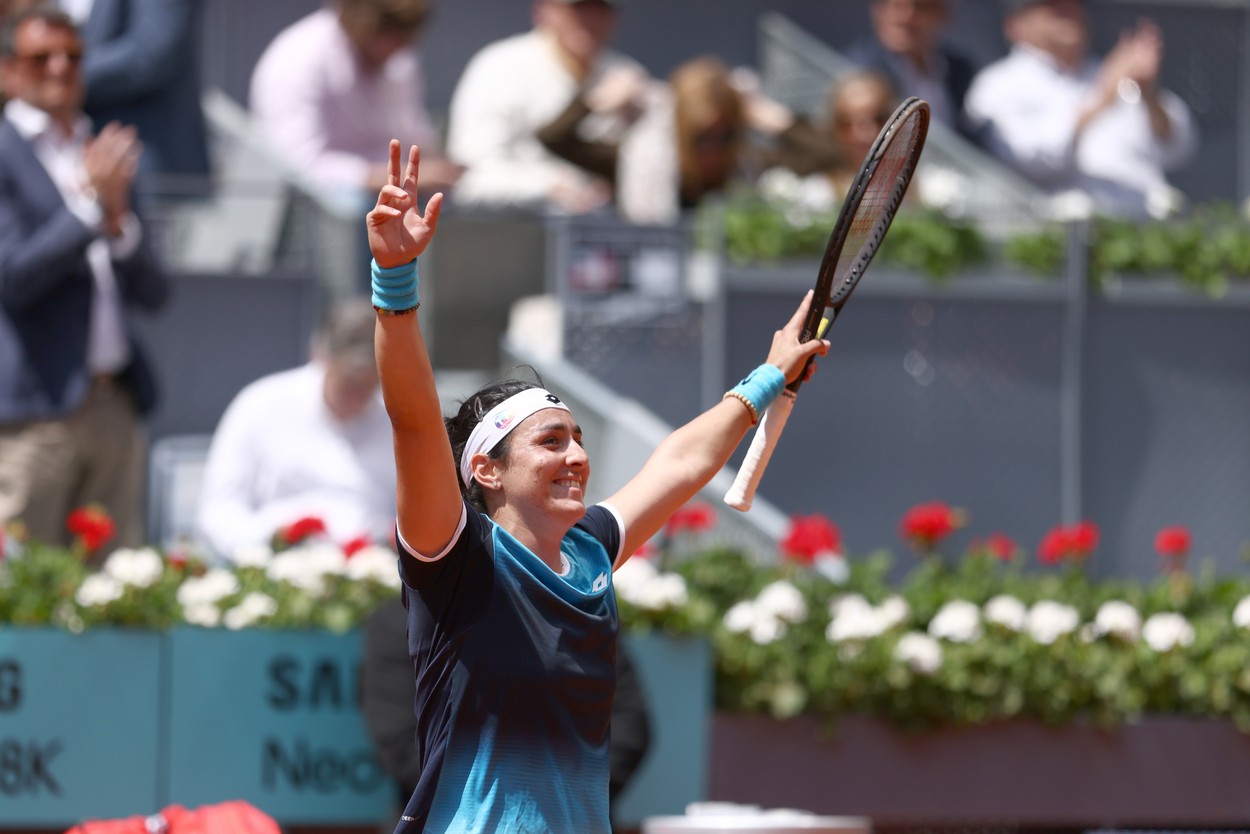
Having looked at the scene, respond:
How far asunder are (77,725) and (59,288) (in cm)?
170

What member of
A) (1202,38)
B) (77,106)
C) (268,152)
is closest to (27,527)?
(77,106)

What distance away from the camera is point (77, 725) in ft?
18.2

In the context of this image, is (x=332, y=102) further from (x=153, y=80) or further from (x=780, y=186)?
(x=780, y=186)

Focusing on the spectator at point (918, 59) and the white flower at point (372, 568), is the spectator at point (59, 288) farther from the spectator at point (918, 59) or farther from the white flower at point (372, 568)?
the spectator at point (918, 59)

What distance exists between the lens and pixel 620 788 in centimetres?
534

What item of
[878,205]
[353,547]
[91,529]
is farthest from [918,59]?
[878,205]

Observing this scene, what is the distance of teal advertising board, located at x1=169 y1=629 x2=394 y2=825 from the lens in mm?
5613

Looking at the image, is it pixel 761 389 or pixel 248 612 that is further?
pixel 248 612

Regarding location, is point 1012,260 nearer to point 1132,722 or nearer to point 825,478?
point 825,478

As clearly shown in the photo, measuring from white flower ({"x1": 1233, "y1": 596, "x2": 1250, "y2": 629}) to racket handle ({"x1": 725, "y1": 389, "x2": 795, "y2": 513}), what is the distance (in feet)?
10.6

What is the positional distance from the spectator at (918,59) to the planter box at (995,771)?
157 inches

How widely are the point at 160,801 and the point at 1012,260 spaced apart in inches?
166

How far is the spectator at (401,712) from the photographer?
536cm

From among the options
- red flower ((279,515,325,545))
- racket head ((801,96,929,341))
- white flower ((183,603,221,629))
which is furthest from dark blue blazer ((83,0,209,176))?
racket head ((801,96,929,341))
